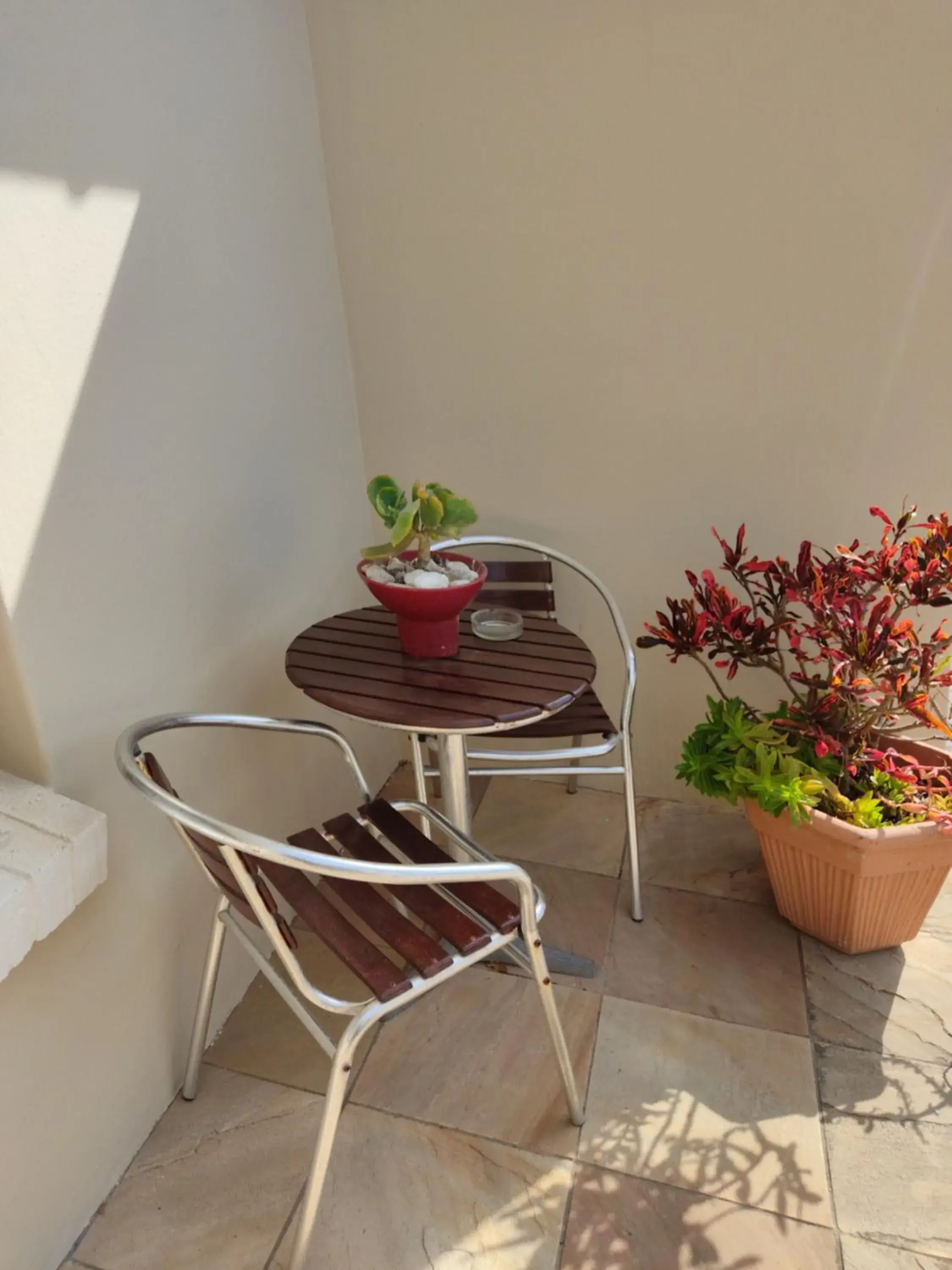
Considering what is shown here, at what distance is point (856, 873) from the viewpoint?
1.65 m

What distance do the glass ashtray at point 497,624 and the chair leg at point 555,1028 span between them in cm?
61

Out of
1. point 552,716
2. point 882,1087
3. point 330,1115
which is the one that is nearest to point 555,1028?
point 330,1115

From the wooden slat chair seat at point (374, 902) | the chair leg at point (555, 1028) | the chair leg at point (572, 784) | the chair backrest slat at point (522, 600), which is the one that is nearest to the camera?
the wooden slat chair seat at point (374, 902)

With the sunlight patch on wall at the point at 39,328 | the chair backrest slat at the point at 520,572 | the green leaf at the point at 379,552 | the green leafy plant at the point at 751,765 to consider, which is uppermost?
the sunlight patch on wall at the point at 39,328

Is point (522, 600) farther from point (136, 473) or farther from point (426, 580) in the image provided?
point (136, 473)

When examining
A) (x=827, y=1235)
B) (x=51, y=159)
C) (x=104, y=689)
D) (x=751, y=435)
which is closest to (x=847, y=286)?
(x=751, y=435)

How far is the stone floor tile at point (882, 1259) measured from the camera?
1265mm

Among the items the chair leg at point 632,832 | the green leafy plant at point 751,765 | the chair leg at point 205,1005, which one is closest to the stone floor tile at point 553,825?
the chair leg at point 632,832

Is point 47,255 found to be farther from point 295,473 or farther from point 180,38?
point 295,473

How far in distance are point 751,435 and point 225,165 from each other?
1267 mm

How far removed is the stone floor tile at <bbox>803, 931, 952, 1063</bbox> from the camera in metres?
1.62

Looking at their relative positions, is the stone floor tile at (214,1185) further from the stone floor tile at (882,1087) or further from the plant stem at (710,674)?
the plant stem at (710,674)

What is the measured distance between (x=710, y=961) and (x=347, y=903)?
94 cm

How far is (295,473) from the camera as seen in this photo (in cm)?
185
